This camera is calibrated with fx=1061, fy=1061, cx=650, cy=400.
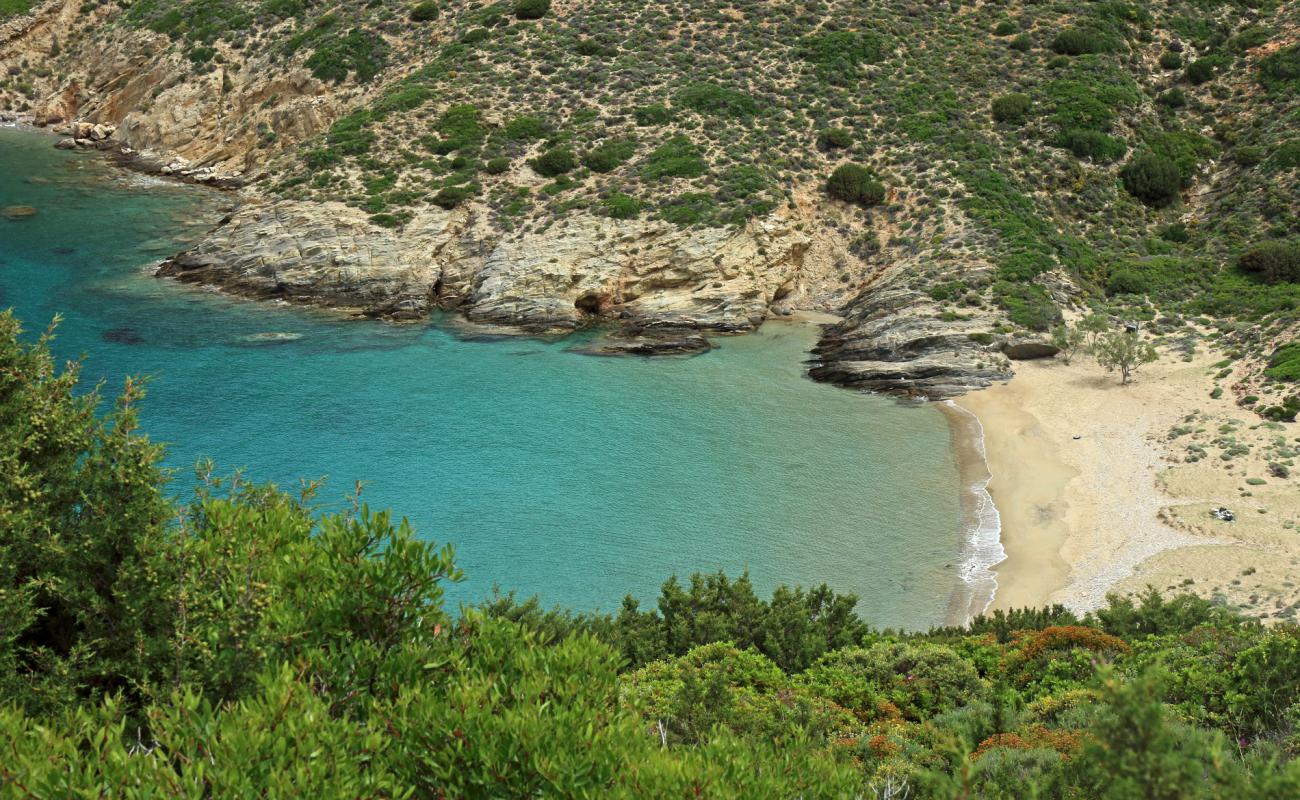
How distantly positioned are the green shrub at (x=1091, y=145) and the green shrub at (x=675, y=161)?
21284mm

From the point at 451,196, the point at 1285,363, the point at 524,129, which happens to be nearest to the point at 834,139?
the point at 524,129

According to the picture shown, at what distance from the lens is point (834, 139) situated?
200 ft

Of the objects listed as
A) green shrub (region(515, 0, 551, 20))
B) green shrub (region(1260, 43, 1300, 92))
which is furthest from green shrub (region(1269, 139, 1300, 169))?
green shrub (region(515, 0, 551, 20))

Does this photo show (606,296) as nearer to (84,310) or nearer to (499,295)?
(499,295)

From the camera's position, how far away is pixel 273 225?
2180 inches

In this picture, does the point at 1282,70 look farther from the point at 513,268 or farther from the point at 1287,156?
the point at 513,268

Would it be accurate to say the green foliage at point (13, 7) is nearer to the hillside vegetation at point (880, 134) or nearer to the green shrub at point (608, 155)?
the hillside vegetation at point (880, 134)

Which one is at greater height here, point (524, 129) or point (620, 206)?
point (524, 129)

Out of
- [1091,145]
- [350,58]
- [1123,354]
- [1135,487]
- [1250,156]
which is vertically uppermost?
[1250,156]

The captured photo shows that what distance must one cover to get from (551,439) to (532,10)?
137 ft

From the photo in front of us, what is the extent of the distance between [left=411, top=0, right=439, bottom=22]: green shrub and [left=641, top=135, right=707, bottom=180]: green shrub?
23579mm

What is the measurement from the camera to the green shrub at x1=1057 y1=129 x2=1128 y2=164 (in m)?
60.5

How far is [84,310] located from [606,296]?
24357 millimetres

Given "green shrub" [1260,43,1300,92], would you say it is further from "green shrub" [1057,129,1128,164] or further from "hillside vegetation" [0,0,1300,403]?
"green shrub" [1057,129,1128,164]
